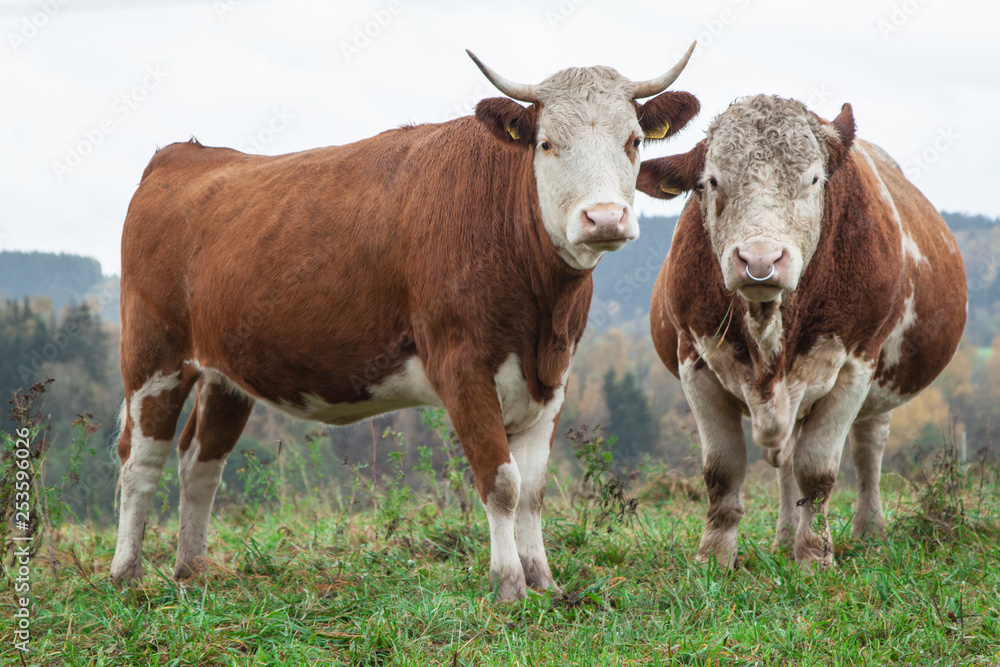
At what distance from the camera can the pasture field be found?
3.49 meters

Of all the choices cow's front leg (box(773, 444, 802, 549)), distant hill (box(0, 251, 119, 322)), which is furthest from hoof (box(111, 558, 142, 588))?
distant hill (box(0, 251, 119, 322))

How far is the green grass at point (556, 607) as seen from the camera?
137 inches

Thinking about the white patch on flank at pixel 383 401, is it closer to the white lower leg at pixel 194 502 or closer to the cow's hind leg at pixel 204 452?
the cow's hind leg at pixel 204 452

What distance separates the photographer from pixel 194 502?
18.9ft

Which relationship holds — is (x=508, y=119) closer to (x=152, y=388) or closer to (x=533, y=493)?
(x=533, y=493)

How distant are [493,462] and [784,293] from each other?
178 cm

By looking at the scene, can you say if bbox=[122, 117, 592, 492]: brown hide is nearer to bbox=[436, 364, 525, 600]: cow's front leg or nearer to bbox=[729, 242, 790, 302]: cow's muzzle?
bbox=[436, 364, 525, 600]: cow's front leg

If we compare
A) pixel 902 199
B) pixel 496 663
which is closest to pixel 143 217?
pixel 496 663

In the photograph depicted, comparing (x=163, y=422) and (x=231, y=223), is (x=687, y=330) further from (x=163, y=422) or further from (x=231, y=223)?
(x=163, y=422)

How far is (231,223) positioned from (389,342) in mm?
1500

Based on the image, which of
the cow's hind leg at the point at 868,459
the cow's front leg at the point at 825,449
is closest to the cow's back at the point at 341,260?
the cow's front leg at the point at 825,449

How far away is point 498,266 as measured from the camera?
4.38 meters

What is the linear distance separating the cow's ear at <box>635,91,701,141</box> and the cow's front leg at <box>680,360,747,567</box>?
139 cm

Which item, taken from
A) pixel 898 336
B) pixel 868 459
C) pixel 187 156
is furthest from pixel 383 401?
pixel 868 459
